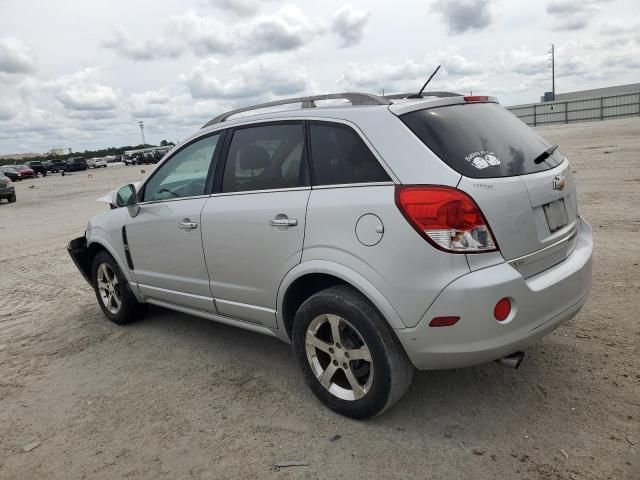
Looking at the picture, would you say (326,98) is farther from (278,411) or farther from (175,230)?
(278,411)

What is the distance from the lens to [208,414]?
3395mm

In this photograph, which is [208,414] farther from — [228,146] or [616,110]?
[616,110]

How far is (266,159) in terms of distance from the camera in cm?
366

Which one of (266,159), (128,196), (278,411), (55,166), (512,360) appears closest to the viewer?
(512,360)

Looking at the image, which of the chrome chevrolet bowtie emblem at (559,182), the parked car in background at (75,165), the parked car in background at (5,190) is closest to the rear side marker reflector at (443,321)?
the chrome chevrolet bowtie emblem at (559,182)

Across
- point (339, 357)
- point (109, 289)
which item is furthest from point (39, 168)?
point (339, 357)

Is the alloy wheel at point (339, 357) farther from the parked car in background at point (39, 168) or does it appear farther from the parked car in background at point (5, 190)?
the parked car in background at point (39, 168)

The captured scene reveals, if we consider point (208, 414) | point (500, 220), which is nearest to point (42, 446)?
point (208, 414)

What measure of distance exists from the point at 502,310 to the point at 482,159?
81 centimetres

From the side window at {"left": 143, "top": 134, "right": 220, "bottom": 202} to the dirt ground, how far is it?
1283mm

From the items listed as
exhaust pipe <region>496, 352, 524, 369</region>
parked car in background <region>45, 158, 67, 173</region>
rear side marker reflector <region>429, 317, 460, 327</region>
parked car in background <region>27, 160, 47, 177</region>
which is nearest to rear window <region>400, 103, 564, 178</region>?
rear side marker reflector <region>429, 317, 460, 327</region>

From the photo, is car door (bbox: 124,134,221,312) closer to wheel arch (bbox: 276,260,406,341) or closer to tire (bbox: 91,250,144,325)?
tire (bbox: 91,250,144,325)

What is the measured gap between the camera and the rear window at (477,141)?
9.43ft

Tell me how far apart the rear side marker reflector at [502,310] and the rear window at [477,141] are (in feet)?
2.14
